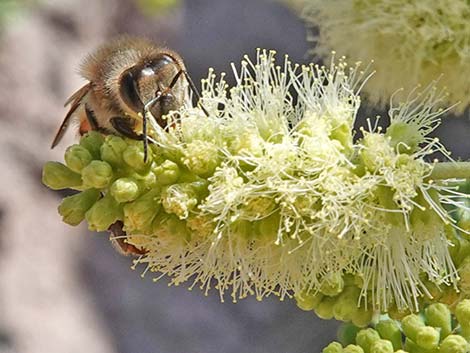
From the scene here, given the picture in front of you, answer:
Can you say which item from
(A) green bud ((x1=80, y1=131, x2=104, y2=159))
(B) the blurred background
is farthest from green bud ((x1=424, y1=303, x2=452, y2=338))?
(B) the blurred background

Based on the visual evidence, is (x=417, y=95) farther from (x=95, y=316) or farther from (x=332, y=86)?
(x=95, y=316)

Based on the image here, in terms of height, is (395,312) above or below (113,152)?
below

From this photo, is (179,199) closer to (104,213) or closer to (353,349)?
(104,213)

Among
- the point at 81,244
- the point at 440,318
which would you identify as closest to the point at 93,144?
the point at 440,318

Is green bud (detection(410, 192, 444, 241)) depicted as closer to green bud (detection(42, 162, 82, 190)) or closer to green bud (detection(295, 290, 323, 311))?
green bud (detection(295, 290, 323, 311))

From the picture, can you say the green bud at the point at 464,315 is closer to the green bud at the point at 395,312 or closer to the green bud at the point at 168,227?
the green bud at the point at 395,312

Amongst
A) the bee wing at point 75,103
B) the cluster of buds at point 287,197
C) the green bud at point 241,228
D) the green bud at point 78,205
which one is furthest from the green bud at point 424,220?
the bee wing at point 75,103
